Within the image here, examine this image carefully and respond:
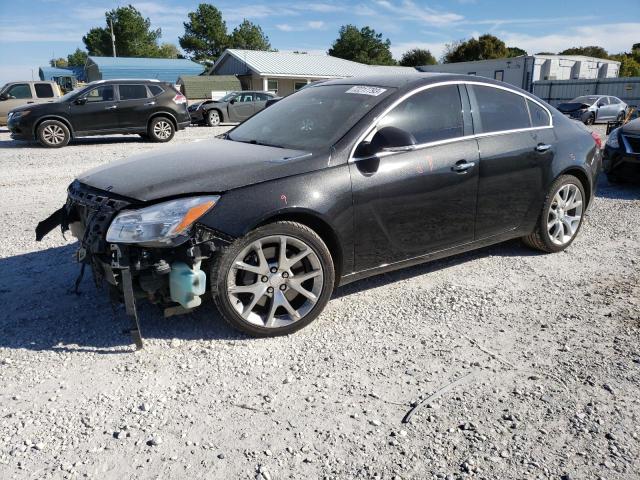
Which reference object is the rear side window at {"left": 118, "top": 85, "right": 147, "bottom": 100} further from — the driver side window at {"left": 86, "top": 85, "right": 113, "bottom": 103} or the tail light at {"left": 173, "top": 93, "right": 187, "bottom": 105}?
the tail light at {"left": 173, "top": 93, "right": 187, "bottom": 105}

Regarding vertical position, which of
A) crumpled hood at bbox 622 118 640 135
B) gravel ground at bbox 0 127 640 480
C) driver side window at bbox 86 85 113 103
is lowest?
gravel ground at bbox 0 127 640 480

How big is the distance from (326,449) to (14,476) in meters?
1.34

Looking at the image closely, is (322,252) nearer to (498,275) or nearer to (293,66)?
(498,275)

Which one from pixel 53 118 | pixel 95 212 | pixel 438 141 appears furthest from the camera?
pixel 53 118

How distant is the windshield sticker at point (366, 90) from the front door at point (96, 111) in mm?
11584

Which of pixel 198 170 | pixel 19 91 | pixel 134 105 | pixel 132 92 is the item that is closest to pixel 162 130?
pixel 134 105

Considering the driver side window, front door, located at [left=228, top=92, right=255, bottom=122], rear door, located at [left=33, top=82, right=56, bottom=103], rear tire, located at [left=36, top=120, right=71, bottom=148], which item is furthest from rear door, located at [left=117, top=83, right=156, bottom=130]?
front door, located at [left=228, top=92, right=255, bottom=122]

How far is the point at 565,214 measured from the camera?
16.3ft

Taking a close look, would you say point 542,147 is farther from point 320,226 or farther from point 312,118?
point 320,226

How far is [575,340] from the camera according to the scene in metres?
3.35

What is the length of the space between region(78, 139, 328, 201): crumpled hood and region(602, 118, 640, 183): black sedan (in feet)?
21.3

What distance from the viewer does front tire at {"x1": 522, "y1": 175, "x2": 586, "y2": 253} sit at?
475cm

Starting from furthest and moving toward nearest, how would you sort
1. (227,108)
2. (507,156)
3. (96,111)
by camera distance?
(227,108) → (96,111) → (507,156)

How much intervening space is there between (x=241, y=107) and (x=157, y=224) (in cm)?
1964
